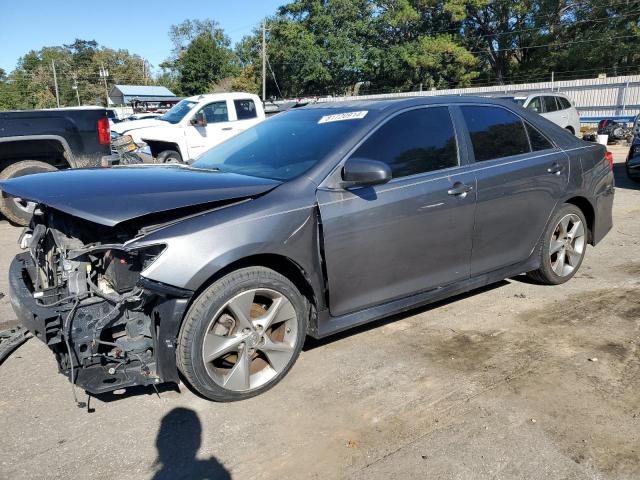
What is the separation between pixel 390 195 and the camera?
3500 mm

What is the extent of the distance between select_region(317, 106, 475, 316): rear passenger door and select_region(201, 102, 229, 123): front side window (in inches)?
352

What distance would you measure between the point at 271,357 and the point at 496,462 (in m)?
1.35

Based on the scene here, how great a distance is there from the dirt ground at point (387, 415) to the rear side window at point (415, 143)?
1259 millimetres

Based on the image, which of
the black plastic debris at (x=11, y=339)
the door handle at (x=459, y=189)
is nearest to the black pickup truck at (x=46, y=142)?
the black plastic debris at (x=11, y=339)

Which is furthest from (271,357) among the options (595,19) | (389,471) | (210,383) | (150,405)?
(595,19)

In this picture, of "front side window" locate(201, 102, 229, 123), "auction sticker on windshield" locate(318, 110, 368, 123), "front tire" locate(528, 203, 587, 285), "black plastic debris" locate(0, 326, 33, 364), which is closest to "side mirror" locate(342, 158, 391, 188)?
"auction sticker on windshield" locate(318, 110, 368, 123)

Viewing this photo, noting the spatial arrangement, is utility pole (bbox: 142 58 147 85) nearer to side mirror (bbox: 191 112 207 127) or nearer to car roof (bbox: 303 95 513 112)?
side mirror (bbox: 191 112 207 127)

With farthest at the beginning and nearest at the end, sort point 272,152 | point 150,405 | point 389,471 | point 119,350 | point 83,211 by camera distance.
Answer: point 272,152 → point 150,405 → point 119,350 → point 83,211 → point 389,471

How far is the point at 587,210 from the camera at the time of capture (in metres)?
5.06

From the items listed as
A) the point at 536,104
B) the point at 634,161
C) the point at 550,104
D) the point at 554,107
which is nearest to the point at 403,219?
the point at 634,161

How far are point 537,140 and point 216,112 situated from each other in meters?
8.93

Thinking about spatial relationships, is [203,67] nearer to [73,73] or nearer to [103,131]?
[73,73]

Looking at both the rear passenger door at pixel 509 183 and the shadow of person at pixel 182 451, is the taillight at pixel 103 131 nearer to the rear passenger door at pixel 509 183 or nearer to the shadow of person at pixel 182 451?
the rear passenger door at pixel 509 183

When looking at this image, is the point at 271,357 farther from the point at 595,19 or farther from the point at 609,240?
the point at 595,19
